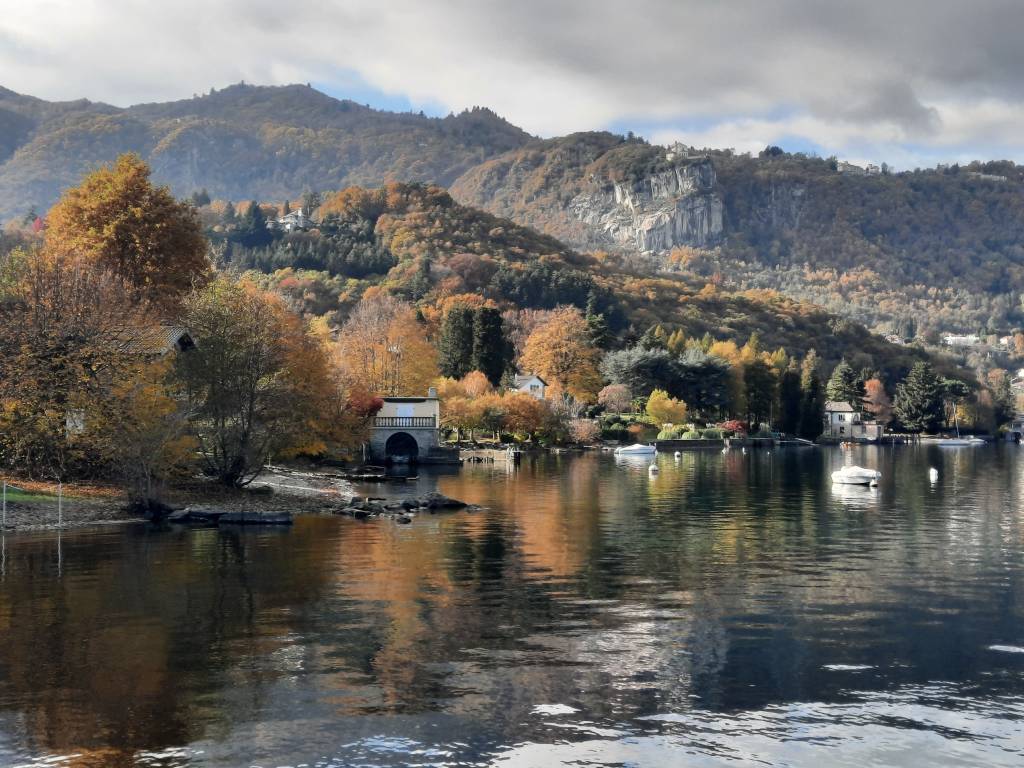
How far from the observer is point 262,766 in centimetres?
1689

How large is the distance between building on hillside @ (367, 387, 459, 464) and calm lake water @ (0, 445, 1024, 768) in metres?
51.1

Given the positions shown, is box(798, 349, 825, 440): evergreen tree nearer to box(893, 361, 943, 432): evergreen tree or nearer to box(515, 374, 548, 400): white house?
Result: box(893, 361, 943, 432): evergreen tree

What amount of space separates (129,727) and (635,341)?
15314 centimetres

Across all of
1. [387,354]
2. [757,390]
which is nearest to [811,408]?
[757,390]

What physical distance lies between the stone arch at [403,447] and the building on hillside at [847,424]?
10515 centimetres

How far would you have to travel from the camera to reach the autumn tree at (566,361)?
145 m

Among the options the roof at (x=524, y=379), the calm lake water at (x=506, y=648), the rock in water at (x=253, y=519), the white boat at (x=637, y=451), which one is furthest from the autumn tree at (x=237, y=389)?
the roof at (x=524, y=379)

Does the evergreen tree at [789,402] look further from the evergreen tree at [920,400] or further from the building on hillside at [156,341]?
the building on hillside at [156,341]

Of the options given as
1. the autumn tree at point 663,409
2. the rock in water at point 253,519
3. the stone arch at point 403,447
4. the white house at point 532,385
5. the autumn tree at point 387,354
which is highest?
the autumn tree at point 387,354

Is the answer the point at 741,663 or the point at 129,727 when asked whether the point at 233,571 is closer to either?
the point at 129,727

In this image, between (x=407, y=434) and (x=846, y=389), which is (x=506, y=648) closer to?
(x=407, y=434)

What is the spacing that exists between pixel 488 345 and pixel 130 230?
6676cm

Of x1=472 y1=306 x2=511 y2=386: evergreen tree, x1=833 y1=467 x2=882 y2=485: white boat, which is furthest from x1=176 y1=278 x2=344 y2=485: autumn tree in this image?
x1=472 y1=306 x2=511 y2=386: evergreen tree

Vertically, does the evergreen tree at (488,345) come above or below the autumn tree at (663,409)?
above
